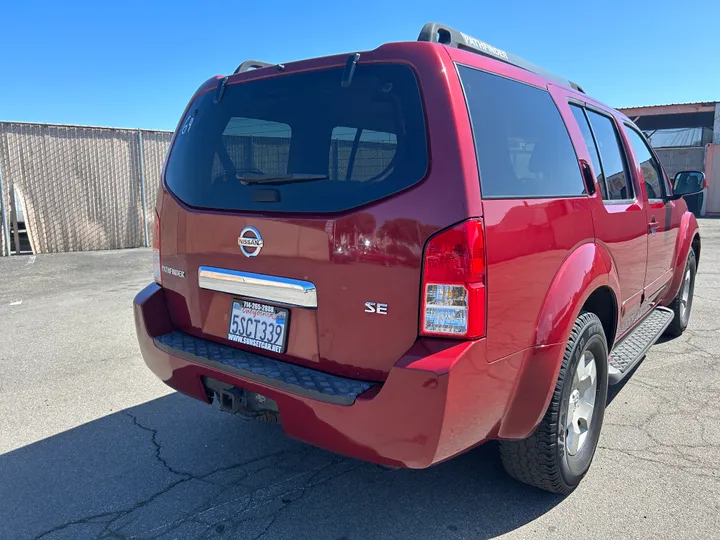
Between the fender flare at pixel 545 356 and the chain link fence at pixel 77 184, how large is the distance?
1186 centimetres

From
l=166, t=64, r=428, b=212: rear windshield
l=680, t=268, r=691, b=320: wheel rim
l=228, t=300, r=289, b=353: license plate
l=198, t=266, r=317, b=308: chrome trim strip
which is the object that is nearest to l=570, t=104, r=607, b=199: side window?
l=166, t=64, r=428, b=212: rear windshield

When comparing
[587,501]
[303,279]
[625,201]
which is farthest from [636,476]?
[303,279]

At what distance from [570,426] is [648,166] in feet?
8.19

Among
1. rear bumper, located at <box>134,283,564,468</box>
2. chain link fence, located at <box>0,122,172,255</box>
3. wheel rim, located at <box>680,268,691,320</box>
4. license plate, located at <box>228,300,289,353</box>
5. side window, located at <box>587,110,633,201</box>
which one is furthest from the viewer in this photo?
chain link fence, located at <box>0,122,172,255</box>

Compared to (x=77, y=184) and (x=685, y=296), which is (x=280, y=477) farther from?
(x=77, y=184)

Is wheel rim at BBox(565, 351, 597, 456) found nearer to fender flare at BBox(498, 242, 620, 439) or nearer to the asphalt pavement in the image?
the asphalt pavement

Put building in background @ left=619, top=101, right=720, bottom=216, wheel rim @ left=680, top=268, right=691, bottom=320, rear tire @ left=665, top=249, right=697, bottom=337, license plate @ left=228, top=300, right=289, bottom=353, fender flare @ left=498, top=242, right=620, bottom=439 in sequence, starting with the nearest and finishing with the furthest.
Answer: fender flare @ left=498, top=242, right=620, bottom=439, license plate @ left=228, top=300, right=289, bottom=353, rear tire @ left=665, top=249, right=697, bottom=337, wheel rim @ left=680, top=268, right=691, bottom=320, building in background @ left=619, top=101, right=720, bottom=216

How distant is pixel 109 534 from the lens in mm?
2449

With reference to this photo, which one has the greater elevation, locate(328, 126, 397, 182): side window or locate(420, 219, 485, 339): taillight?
locate(328, 126, 397, 182): side window

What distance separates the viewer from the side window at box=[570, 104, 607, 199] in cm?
308

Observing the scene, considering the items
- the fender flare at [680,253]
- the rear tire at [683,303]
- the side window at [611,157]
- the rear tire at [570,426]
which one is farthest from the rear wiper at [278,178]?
the rear tire at [683,303]

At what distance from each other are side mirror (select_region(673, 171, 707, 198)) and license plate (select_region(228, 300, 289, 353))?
3751 mm

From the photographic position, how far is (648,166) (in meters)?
4.29

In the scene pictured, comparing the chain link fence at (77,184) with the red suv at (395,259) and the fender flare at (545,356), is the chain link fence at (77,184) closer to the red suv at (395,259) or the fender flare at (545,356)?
the red suv at (395,259)
